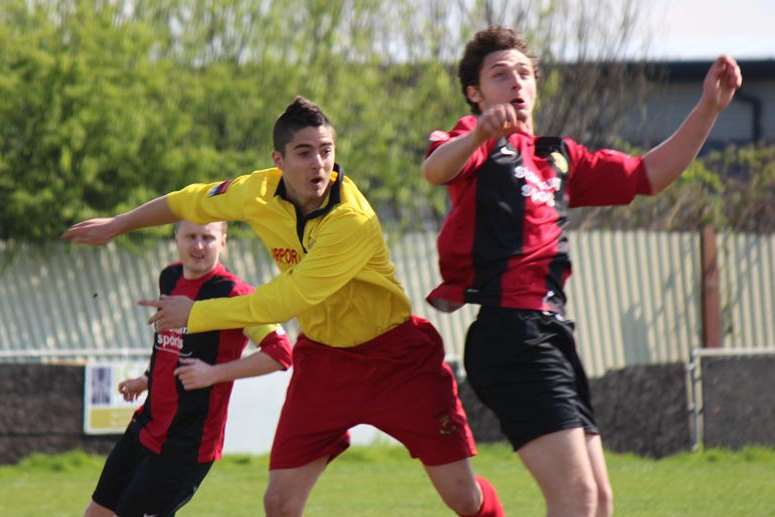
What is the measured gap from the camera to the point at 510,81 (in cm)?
516

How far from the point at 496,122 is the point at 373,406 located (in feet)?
5.52

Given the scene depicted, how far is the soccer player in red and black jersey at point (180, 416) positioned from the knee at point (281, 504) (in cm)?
55

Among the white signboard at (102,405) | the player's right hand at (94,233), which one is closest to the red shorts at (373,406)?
the player's right hand at (94,233)

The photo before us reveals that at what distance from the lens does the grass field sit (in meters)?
9.20

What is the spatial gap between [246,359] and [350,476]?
563 cm

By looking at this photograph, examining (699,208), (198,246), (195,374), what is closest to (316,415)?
(195,374)

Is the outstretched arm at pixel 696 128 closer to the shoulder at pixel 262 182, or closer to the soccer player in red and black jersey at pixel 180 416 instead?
the shoulder at pixel 262 182

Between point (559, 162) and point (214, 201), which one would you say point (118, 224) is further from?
point (559, 162)

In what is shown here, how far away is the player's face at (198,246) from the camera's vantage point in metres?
6.39

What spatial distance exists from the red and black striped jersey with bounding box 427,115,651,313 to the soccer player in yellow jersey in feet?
1.76

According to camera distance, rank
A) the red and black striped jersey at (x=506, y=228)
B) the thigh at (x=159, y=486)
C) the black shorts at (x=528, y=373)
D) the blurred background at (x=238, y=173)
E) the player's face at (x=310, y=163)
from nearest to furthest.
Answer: the black shorts at (x=528, y=373) < the red and black striped jersey at (x=506, y=228) < the player's face at (x=310, y=163) < the thigh at (x=159, y=486) < the blurred background at (x=238, y=173)

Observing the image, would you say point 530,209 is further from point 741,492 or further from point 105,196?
point 105,196

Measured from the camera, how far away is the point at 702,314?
16.5 meters

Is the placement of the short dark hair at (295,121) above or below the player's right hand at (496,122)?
below
